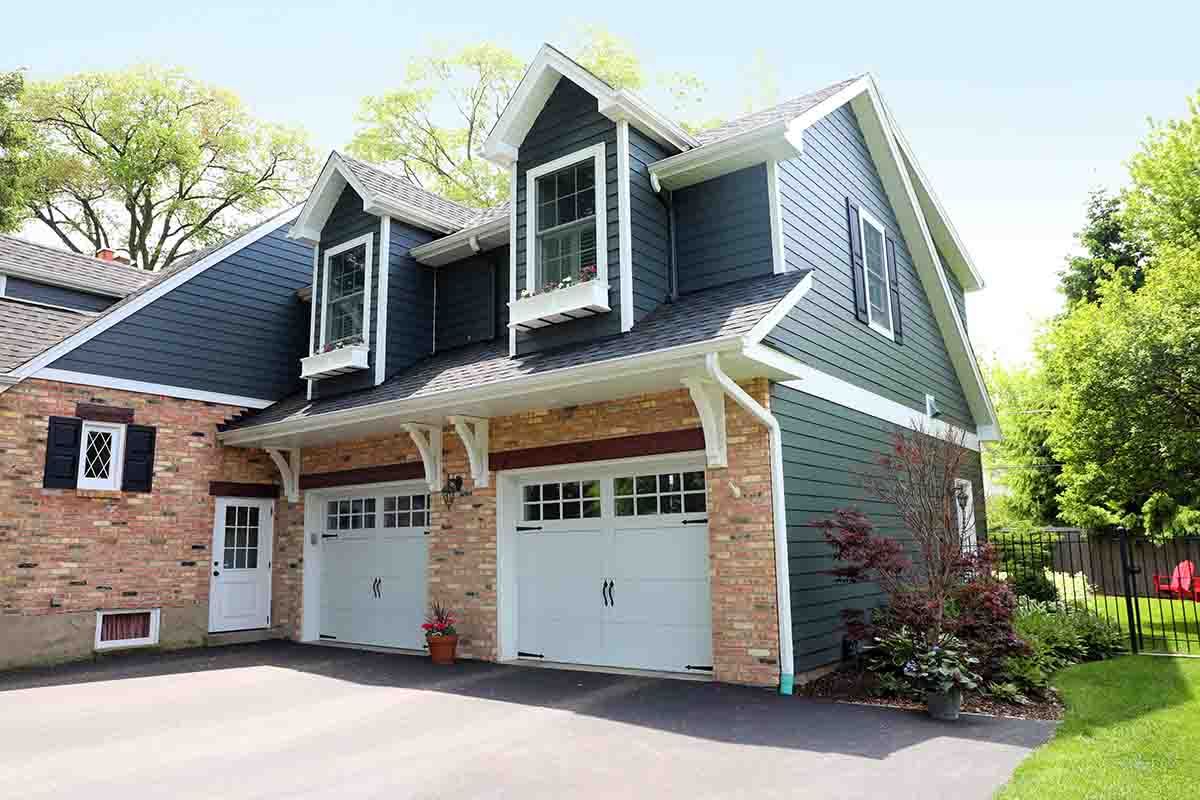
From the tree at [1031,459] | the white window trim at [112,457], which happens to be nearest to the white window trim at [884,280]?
the white window trim at [112,457]

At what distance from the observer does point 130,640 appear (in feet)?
37.3

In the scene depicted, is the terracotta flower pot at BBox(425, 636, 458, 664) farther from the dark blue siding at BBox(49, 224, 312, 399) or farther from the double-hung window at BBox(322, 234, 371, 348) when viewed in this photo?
the dark blue siding at BBox(49, 224, 312, 399)

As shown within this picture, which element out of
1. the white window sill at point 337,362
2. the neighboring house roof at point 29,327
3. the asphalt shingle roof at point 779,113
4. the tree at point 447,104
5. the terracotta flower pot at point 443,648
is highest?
the tree at point 447,104

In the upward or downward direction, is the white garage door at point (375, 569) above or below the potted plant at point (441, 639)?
above

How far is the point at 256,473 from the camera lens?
12984 millimetres

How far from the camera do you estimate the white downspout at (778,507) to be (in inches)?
303

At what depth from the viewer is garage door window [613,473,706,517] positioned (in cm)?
883

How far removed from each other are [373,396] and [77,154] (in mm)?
20231

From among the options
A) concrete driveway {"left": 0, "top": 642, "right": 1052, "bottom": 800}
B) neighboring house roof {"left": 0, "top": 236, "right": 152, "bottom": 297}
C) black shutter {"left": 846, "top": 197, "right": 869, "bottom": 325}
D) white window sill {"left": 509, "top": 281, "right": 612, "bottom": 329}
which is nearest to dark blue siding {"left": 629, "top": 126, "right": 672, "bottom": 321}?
white window sill {"left": 509, "top": 281, "right": 612, "bottom": 329}

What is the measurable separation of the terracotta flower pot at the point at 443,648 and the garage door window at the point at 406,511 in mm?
1842

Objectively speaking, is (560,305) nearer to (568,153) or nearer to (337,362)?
(568,153)

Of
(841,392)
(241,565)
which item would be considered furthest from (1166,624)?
(241,565)

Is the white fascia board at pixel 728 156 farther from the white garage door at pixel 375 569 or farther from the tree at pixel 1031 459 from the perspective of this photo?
the tree at pixel 1031 459

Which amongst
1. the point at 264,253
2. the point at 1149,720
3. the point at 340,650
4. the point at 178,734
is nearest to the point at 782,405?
the point at 1149,720
